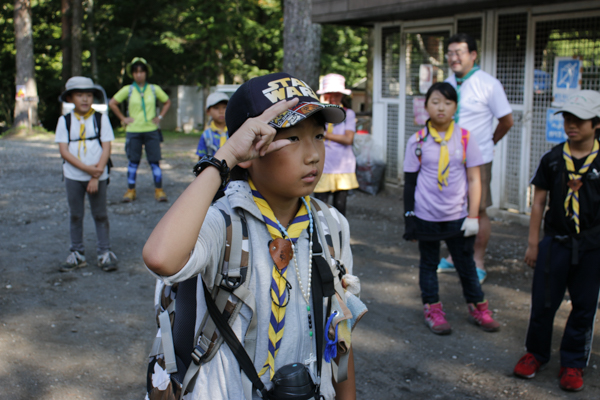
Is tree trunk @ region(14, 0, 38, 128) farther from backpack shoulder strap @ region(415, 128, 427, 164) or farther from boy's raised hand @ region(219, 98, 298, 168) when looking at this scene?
boy's raised hand @ region(219, 98, 298, 168)

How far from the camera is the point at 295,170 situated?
74.0 inches

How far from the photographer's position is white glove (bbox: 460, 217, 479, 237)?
452 cm

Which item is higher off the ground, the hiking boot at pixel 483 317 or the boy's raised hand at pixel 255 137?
the boy's raised hand at pixel 255 137

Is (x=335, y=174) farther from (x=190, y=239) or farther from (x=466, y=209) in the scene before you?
(x=190, y=239)

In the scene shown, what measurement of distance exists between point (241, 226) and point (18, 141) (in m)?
19.8

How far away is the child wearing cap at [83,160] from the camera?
5875 mm

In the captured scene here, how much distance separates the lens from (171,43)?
27797 millimetres

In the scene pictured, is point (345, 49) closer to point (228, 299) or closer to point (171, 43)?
point (171, 43)

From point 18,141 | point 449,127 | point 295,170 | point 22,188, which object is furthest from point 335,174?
point 18,141

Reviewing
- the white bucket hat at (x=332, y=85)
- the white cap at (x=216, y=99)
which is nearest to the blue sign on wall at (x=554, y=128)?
the white bucket hat at (x=332, y=85)

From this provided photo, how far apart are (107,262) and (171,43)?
931 inches

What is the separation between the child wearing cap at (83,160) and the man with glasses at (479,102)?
374 cm

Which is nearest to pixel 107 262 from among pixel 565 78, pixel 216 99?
pixel 216 99

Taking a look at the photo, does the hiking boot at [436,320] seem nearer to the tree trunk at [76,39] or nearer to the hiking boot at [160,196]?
the hiking boot at [160,196]
